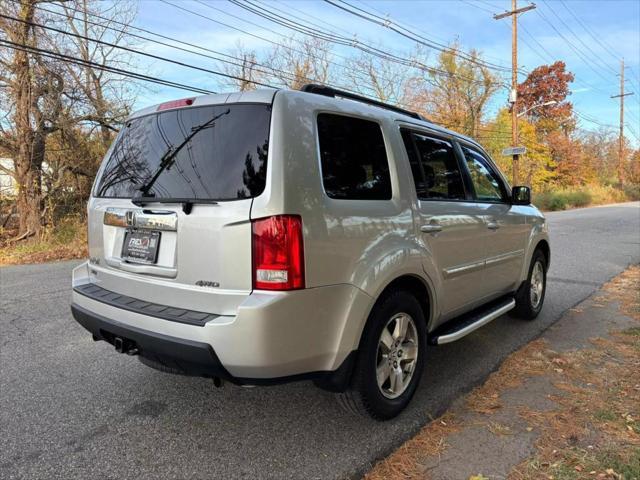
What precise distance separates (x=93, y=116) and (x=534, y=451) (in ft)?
49.9

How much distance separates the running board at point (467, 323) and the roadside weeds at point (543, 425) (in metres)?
0.42

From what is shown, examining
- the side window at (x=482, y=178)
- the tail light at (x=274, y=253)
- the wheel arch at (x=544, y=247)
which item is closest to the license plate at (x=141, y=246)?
the tail light at (x=274, y=253)

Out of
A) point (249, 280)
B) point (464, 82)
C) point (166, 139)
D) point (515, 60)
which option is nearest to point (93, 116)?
point (166, 139)

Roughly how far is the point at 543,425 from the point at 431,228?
1.41 metres

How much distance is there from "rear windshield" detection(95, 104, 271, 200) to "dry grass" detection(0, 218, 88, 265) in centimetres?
848

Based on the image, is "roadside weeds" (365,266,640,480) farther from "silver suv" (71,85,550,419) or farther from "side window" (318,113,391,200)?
"side window" (318,113,391,200)

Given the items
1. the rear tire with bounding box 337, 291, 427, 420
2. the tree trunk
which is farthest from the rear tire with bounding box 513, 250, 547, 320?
the tree trunk

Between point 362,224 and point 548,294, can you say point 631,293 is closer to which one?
point 548,294

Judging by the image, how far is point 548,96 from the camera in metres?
52.6

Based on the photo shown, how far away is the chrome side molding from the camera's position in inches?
98.4

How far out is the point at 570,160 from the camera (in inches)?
1752

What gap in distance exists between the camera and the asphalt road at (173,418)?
248 cm

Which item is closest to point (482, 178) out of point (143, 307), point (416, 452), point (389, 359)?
point (389, 359)

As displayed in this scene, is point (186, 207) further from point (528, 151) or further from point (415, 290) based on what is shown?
point (528, 151)
